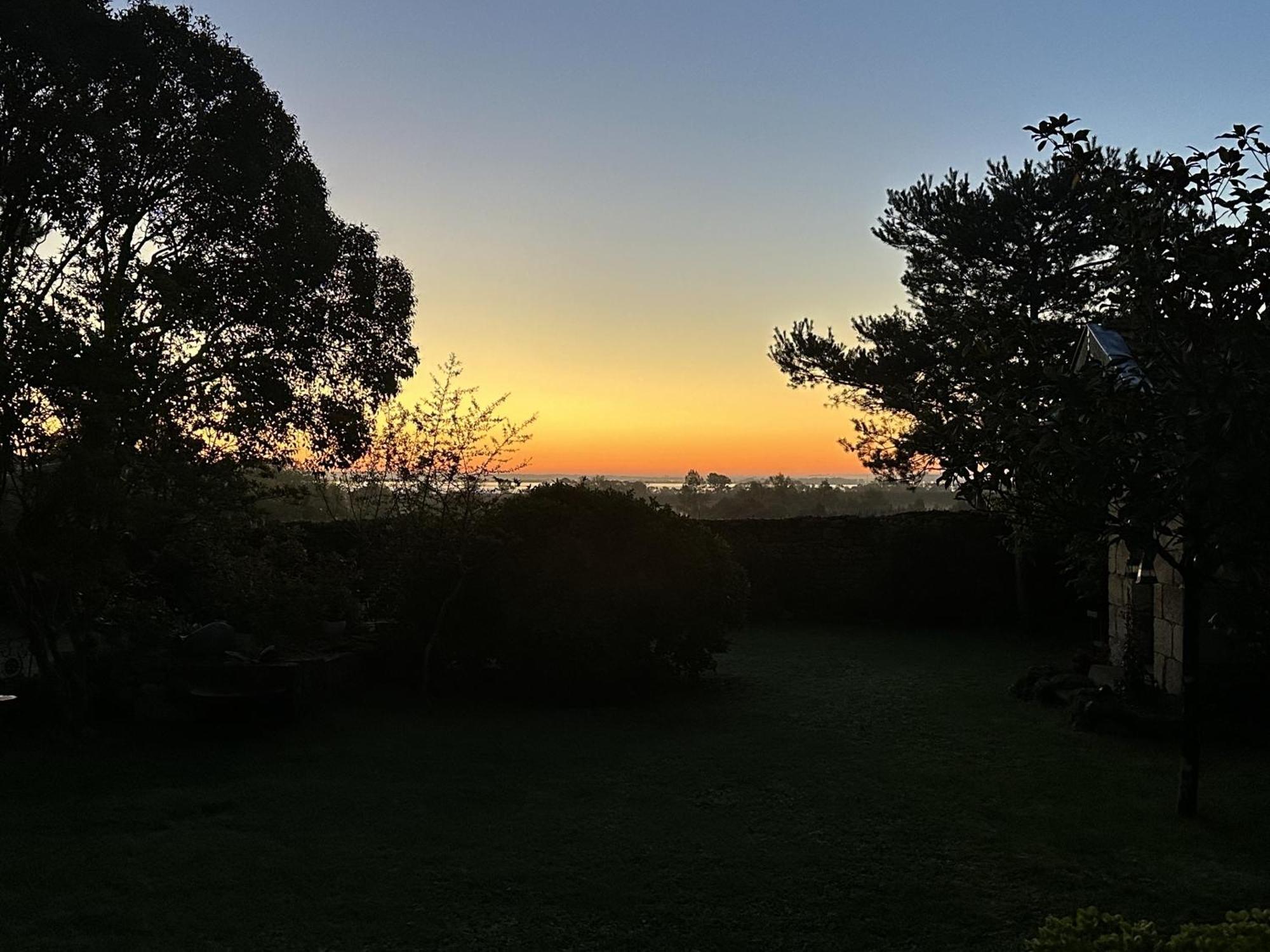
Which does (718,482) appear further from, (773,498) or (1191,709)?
(1191,709)

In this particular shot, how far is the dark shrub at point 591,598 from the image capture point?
10773 millimetres

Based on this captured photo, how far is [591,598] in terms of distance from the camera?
10.9 m

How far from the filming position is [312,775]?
25.5 feet

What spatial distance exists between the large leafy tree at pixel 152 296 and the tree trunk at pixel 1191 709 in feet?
27.9

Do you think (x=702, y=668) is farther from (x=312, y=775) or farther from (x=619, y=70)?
(x=619, y=70)

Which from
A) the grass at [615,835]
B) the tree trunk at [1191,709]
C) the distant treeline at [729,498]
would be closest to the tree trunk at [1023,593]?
the distant treeline at [729,498]

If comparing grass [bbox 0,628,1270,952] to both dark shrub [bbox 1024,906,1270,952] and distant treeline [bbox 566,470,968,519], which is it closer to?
dark shrub [bbox 1024,906,1270,952]

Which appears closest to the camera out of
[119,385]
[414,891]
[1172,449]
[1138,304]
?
[414,891]

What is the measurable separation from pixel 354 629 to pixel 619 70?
8190 mm

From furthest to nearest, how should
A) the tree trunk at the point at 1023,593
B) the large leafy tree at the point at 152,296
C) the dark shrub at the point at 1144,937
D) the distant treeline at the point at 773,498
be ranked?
the distant treeline at the point at 773,498
the tree trunk at the point at 1023,593
the large leafy tree at the point at 152,296
the dark shrub at the point at 1144,937

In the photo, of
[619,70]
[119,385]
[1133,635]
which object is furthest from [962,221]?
[119,385]

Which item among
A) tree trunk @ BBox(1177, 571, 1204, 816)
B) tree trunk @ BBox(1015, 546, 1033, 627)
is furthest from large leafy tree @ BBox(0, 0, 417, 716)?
tree trunk @ BBox(1015, 546, 1033, 627)

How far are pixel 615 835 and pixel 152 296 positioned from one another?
7972 mm

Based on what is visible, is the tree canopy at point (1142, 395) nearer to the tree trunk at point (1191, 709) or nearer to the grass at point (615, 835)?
the tree trunk at point (1191, 709)
